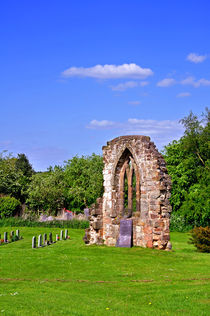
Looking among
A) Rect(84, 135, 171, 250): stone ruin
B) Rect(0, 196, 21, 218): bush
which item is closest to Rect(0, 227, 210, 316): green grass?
Rect(84, 135, 171, 250): stone ruin

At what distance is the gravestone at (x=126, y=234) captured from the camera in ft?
77.3

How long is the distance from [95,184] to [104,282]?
41.5m

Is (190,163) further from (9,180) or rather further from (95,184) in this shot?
(9,180)

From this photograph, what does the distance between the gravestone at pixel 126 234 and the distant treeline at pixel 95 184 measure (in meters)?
22.5

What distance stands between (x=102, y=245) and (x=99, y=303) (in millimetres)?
13344

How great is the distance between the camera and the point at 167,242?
22.9 m

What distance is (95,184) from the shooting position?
186ft

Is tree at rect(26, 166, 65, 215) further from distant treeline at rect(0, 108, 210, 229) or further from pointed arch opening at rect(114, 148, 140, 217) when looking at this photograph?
pointed arch opening at rect(114, 148, 140, 217)

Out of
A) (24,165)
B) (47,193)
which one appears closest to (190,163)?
(47,193)

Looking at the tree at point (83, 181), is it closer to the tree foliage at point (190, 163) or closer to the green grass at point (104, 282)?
→ the tree foliage at point (190, 163)

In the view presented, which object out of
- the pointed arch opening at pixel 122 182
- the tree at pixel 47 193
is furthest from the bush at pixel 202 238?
the tree at pixel 47 193

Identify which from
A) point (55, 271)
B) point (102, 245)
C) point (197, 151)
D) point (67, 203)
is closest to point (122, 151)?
point (102, 245)

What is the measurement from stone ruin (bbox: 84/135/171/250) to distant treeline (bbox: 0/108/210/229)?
21320 millimetres

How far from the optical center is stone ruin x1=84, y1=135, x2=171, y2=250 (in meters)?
23.2
